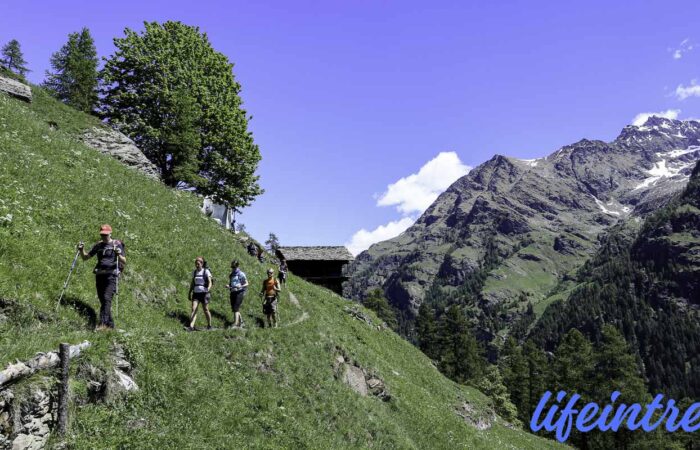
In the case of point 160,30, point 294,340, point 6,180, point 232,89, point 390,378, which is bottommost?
point 390,378

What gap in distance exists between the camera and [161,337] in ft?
40.8

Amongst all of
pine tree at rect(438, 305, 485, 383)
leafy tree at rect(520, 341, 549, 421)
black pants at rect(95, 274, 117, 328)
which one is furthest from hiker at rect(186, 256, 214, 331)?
pine tree at rect(438, 305, 485, 383)

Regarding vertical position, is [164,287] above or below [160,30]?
below

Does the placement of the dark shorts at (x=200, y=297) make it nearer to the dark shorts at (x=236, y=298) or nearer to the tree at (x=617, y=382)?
the dark shorts at (x=236, y=298)

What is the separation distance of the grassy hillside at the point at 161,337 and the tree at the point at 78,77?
2786 cm

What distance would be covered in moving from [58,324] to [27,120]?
65.7 feet

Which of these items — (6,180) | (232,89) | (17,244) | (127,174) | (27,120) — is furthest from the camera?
(232,89)

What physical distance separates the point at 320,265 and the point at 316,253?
1.69m

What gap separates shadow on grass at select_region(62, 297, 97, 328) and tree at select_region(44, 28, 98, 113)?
40372mm

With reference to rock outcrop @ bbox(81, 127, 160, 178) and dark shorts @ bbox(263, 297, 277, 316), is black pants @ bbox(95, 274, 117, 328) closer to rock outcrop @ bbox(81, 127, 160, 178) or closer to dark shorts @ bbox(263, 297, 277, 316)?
dark shorts @ bbox(263, 297, 277, 316)

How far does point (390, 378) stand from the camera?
26.7 m

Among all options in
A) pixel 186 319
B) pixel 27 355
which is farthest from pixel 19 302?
pixel 186 319

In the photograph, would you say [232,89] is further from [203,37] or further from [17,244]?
[17,244]

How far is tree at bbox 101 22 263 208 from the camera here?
42.3m
